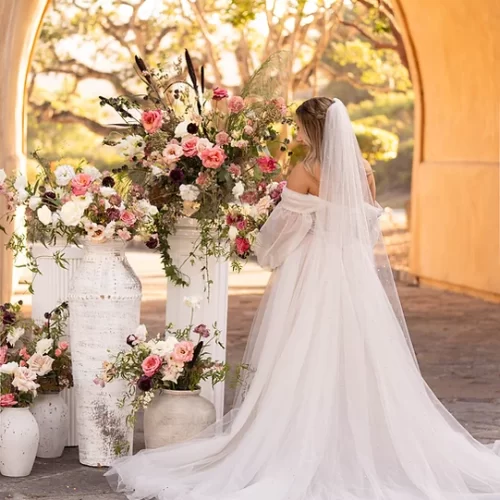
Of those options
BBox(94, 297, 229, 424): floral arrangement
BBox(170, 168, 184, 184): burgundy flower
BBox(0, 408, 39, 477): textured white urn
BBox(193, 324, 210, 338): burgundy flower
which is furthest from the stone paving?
BBox(170, 168, 184, 184): burgundy flower

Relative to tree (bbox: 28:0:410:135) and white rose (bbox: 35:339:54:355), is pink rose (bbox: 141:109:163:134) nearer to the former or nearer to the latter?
white rose (bbox: 35:339:54:355)

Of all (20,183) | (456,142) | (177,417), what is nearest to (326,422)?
(177,417)

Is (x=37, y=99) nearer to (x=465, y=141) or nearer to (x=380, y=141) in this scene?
(x=380, y=141)

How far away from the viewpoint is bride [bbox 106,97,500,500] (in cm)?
466

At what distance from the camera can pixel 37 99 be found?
22516 mm

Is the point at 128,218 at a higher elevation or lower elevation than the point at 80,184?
lower

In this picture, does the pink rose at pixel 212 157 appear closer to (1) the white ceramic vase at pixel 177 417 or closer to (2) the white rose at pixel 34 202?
(2) the white rose at pixel 34 202

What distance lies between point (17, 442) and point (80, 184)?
1.10 metres

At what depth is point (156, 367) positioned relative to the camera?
4.89 metres

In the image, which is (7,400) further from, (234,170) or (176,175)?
(234,170)

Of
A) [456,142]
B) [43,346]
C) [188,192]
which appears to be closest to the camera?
[188,192]

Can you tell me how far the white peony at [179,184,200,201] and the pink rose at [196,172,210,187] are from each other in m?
0.04

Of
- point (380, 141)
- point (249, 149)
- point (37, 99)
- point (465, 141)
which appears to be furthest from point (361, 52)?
point (249, 149)

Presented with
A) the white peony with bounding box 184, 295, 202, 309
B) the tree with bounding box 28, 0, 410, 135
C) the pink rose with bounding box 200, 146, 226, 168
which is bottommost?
the white peony with bounding box 184, 295, 202, 309
